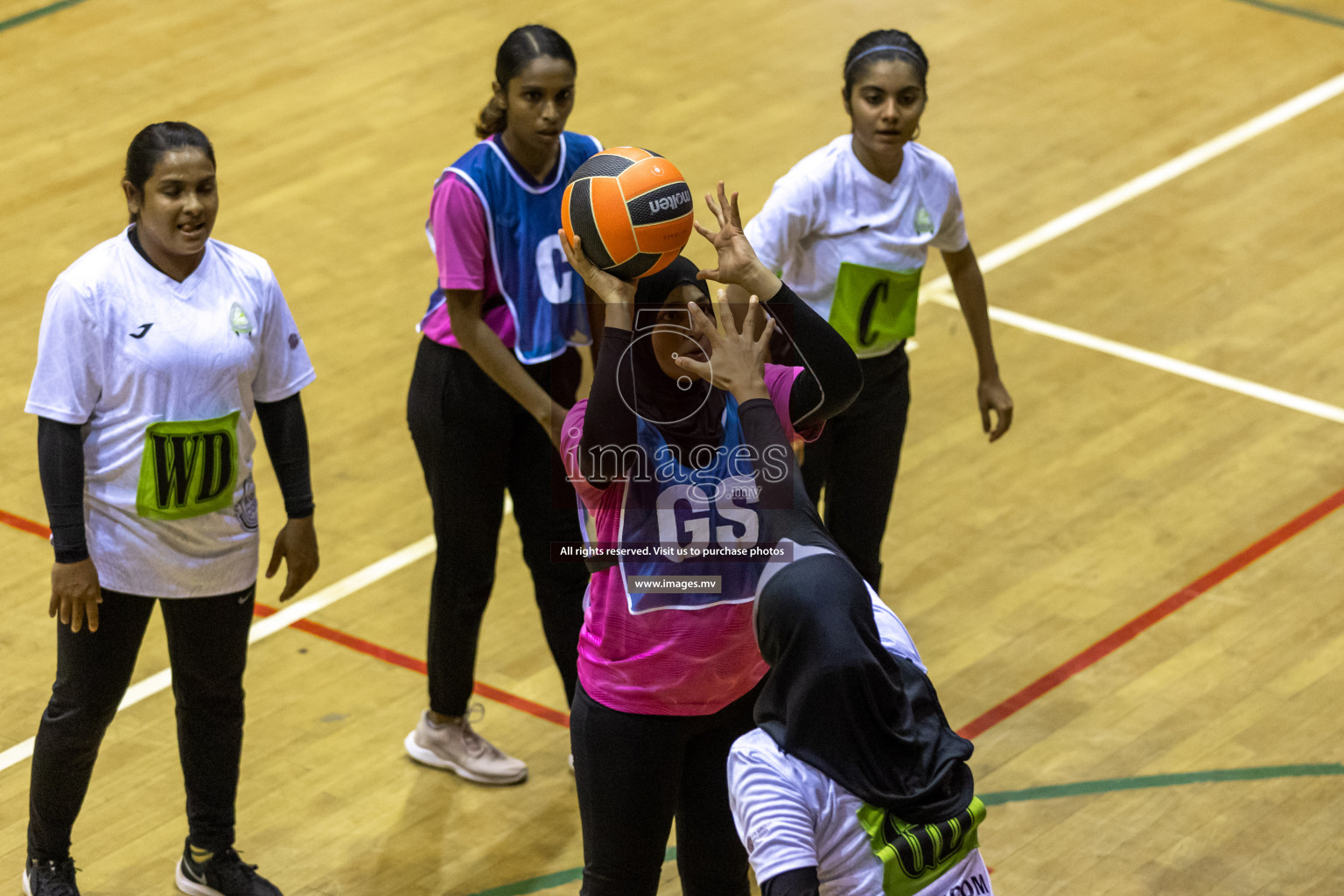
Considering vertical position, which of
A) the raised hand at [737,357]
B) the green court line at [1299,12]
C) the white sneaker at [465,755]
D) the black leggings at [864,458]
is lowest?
the white sneaker at [465,755]

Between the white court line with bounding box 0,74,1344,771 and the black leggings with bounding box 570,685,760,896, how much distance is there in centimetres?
237

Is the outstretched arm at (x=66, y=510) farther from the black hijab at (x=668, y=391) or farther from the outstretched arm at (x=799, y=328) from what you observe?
the outstretched arm at (x=799, y=328)

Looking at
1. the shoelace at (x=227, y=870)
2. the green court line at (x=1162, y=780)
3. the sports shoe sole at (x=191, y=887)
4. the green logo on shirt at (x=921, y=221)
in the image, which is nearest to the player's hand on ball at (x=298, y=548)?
the shoelace at (x=227, y=870)

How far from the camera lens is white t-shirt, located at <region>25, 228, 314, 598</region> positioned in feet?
12.9

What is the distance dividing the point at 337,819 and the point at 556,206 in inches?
73.6

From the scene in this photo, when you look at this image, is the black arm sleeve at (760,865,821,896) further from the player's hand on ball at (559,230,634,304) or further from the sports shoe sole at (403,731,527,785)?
the sports shoe sole at (403,731,527,785)

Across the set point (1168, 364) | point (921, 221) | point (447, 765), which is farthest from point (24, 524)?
point (1168, 364)

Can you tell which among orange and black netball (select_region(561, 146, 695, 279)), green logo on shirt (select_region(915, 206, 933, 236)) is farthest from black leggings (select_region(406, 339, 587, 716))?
green logo on shirt (select_region(915, 206, 933, 236))

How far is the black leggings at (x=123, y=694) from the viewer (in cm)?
414

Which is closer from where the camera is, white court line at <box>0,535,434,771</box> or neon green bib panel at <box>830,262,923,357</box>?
neon green bib panel at <box>830,262,923,357</box>

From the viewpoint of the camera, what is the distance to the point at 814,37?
11.1 meters

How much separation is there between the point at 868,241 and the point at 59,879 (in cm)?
279

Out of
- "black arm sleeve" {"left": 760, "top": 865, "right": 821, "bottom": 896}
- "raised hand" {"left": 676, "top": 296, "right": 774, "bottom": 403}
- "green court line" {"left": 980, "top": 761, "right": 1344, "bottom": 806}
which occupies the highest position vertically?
"raised hand" {"left": 676, "top": 296, "right": 774, "bottom": 403}

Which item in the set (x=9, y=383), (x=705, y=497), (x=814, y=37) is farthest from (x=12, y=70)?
(x=705, y=497)
